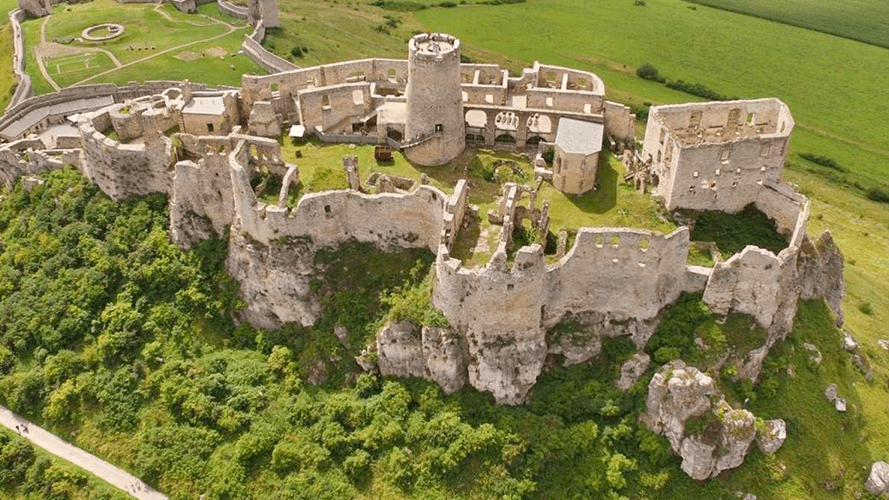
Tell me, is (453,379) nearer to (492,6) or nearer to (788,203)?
(788,203)

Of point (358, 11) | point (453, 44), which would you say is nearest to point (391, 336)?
point (453, 44)

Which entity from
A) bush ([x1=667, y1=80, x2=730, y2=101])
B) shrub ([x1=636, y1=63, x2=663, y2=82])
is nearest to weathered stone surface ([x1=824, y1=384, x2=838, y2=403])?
bush ([x1=667, y1=80, x2=730, y2=101])

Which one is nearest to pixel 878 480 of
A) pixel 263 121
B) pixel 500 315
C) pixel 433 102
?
pixel 500 315

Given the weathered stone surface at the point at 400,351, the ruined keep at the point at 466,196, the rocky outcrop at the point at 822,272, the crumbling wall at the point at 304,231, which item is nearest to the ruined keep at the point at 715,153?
the ruined keep at the point at 466,196

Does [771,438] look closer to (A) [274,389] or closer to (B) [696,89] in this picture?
(A) [274,389]

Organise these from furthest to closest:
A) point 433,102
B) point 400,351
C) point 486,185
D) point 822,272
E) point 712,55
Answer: point 712,55 < point 433,102 < point 486,185 < point 822,272 < point 400,351

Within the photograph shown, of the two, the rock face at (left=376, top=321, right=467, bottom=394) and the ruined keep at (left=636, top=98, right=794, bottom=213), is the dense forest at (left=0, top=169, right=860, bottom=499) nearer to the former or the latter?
the rock face at (left=376, top=321, right=467, bottom=394)

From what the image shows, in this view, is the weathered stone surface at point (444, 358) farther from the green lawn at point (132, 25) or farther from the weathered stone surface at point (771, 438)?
the green lawn at point (132, 25)
